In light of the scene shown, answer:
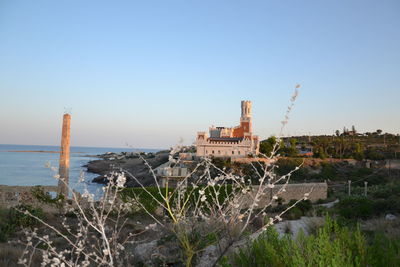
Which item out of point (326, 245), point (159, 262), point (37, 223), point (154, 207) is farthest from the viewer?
point (154, 207)

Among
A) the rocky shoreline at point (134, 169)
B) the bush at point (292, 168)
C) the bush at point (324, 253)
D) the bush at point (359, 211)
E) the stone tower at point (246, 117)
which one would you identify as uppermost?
the stone tower at point (246, 117)

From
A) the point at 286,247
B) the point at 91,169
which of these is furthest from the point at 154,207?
the point at 91,169

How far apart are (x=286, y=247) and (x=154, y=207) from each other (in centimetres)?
1134

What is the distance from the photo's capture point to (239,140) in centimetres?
4269

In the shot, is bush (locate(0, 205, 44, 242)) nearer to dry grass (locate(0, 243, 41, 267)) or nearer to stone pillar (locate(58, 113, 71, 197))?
dry grass (locate(0, 243, 41, 267))

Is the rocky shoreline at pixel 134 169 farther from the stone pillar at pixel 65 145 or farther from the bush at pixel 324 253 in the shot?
the bush at pixel 324 253

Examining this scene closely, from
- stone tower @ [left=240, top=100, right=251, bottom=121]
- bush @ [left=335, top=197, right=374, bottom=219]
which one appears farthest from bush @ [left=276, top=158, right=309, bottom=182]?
bush @ [left=335, top=197, right=374, bottom=219]

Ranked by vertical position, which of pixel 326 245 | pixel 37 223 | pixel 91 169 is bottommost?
pixel 91 169

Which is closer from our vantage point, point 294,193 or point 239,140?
point 294,193

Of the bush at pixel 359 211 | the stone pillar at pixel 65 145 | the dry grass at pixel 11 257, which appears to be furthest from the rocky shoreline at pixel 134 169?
the bush at pixel 359 211

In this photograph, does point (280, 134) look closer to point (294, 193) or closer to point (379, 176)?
point (294, 193)

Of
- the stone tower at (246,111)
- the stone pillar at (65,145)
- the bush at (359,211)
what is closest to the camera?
the bush at (359,211)

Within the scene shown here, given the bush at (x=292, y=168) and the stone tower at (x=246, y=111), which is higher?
the stone tower at (x=246, y=111)

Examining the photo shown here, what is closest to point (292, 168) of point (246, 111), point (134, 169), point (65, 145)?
point (246, 111)
